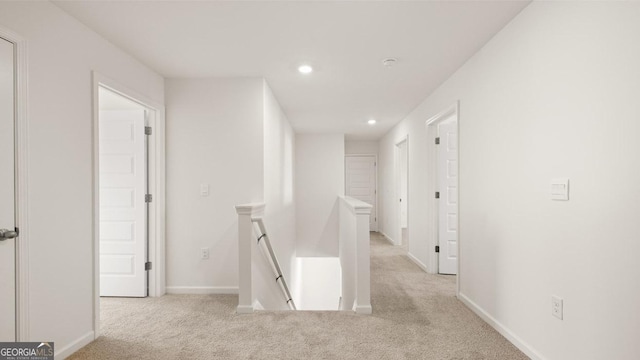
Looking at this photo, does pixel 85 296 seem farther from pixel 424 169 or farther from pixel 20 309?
pixel 424 169

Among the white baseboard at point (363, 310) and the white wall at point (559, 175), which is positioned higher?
the white wall at point (559, 175)

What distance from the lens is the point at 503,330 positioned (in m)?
2.47

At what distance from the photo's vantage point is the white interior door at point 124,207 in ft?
11.3

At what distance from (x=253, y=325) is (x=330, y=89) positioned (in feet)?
9.10

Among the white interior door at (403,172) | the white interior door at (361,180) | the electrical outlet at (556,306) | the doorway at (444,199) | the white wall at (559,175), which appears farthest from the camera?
the white interior door at (361,180)

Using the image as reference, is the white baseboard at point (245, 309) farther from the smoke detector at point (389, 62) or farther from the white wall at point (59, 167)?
the smoke detector at point (389, 62)

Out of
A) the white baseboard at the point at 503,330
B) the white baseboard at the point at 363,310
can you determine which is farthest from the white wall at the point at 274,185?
the white baseboard at the point at 503,330

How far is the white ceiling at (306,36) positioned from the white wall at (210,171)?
244mm

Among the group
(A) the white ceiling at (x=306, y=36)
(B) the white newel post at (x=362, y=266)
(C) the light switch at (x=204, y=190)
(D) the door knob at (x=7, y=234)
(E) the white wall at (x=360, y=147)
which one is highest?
(A) the white ceiling at (x=306, y=36)

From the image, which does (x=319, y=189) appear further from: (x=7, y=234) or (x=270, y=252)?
(x=7, y=234)

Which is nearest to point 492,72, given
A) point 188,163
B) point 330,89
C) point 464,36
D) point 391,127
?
point 464,36

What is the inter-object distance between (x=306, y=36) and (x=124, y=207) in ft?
8.43

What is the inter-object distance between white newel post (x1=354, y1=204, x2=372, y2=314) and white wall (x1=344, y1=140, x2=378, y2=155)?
5868mm

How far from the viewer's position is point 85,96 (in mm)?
2424
